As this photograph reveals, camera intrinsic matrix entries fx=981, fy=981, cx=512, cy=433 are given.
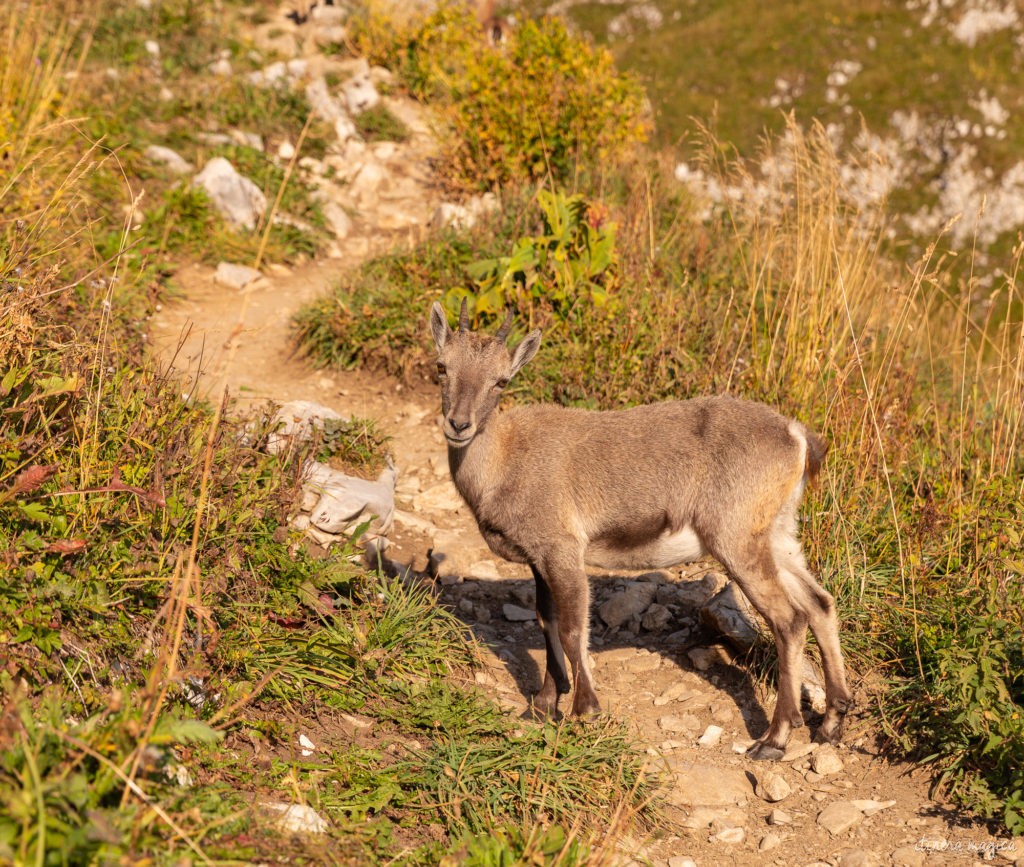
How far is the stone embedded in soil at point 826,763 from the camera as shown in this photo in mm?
5832

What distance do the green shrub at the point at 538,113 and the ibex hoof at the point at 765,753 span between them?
747cm

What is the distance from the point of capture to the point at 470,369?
→ 20.8 ft

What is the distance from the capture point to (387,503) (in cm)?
761

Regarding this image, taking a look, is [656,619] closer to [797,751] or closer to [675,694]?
[675,694]

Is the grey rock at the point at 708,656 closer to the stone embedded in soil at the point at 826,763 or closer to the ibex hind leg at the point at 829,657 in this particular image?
the ibex hind leg at the point at 829,657

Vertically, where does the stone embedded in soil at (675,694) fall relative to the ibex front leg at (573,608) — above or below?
below

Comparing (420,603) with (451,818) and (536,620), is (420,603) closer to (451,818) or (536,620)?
(536,620)

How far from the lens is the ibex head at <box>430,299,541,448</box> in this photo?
614 cm

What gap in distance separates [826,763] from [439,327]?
3661 mm

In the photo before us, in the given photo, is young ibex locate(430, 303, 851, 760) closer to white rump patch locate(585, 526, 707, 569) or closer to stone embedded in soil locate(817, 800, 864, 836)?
white rump patch locate(585, 526, 707, 569)

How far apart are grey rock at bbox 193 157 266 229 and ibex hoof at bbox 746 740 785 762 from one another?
8.51 metres

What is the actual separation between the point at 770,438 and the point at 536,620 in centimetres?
249

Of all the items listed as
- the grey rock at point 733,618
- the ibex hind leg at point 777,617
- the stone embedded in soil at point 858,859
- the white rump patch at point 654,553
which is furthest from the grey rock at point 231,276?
the stone embedded in soil at point 858,859

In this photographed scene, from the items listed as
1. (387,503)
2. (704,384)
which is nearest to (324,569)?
(387,503)
